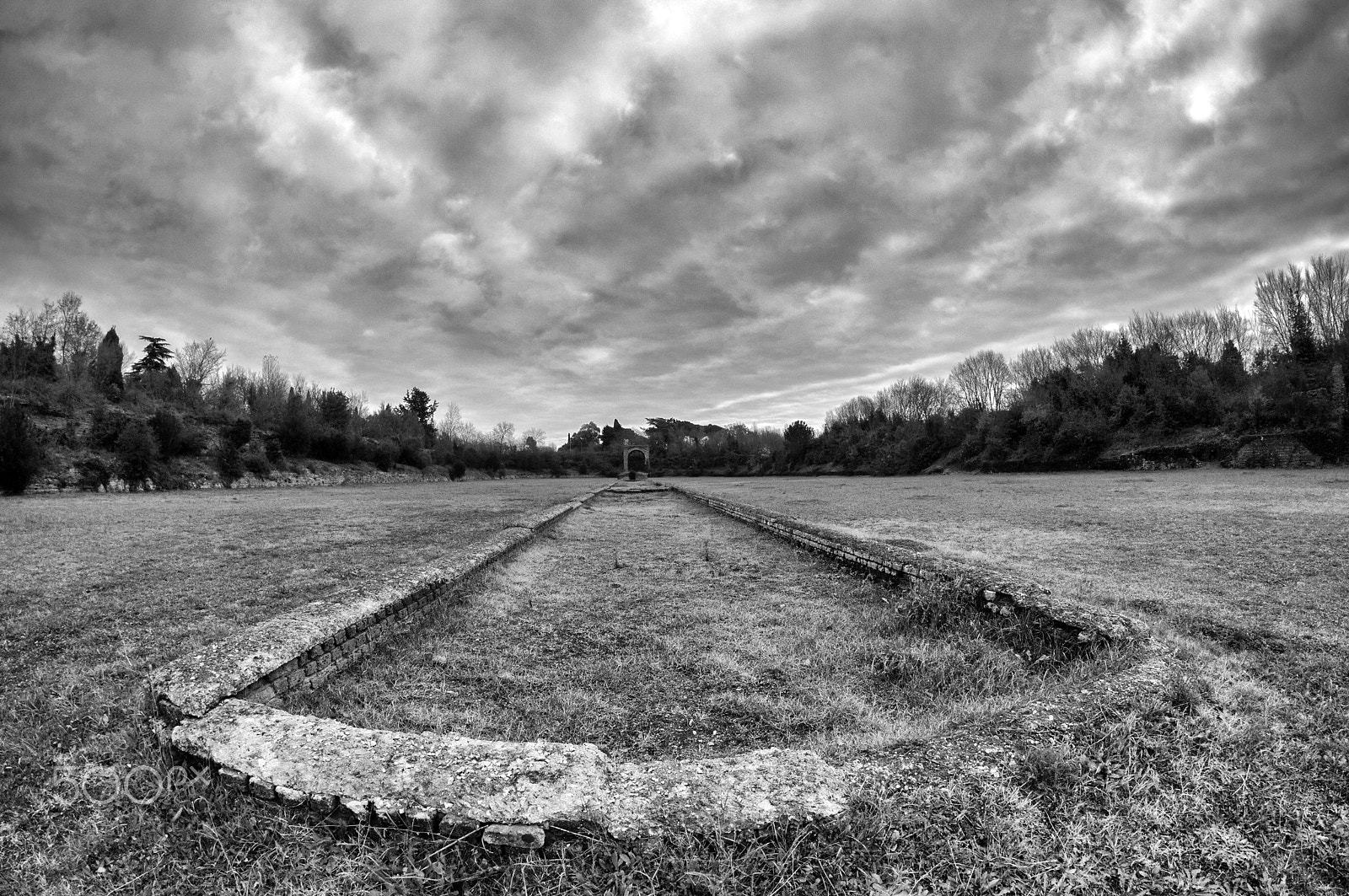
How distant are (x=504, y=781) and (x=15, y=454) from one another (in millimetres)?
30166

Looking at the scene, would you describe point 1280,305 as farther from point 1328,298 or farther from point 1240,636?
point 1240,636

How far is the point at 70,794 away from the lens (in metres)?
2.35

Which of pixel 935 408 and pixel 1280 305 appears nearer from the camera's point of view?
pixel 1280 305

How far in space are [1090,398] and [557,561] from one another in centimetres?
4555

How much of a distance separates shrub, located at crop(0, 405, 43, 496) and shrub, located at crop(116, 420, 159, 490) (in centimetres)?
492

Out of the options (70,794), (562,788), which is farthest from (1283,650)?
(70,794)

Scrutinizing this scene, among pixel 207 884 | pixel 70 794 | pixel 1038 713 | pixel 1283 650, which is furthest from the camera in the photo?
pixel 1283 650

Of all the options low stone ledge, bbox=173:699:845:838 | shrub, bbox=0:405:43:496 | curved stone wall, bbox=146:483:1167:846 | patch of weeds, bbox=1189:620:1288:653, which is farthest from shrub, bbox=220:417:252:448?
patch of weeds, bbox=1189:620:1288:653

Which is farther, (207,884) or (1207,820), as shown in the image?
(1207,820)

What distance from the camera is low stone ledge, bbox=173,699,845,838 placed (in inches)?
72.4

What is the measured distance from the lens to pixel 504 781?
2.02 m

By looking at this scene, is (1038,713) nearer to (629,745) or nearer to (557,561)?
(629,745)

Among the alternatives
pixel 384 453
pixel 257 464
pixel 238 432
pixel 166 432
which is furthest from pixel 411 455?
pixel 166 432

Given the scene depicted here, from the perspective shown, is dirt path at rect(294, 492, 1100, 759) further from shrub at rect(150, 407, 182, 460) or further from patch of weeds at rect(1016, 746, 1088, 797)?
shrub at rect(150, 407, 182, 460)
